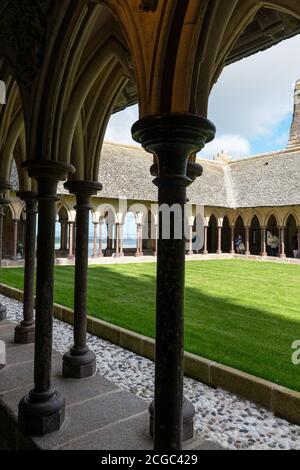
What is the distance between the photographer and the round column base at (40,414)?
10.7 feet

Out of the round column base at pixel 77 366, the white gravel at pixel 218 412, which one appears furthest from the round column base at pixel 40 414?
the white gravel at pixel 218 412


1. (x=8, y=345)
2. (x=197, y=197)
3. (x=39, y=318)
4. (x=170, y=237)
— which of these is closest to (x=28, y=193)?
(x=8, y=345)

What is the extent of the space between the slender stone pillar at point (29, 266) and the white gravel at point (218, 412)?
622 mm

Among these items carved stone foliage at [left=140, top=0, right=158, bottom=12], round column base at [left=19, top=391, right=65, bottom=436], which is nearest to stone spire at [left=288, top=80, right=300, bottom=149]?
carved stone foliage at [left=140, top=0, right=158, bottom=12]

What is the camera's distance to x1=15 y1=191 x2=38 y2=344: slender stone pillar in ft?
18.7

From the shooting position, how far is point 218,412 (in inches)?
157

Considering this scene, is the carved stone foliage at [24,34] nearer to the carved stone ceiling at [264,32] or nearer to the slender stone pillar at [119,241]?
the carved stone ceiling at [264,32]

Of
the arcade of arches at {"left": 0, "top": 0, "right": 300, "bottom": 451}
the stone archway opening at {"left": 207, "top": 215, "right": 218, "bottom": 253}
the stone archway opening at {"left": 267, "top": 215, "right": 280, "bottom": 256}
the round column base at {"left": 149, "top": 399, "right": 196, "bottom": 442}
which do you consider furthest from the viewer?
the stone archway opening at {"left": 207, "top": 215, "right": 218, "bottom": 253}

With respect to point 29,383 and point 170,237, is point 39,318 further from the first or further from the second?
point 170,237

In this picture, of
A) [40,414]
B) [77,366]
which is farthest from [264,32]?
[77,366]

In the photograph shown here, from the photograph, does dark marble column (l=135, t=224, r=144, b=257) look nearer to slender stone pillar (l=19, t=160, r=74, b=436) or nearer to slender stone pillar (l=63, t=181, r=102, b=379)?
slender stone pillar (l=63, t=181, r=102, b=379)

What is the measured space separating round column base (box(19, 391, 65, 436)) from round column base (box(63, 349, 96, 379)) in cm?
103
